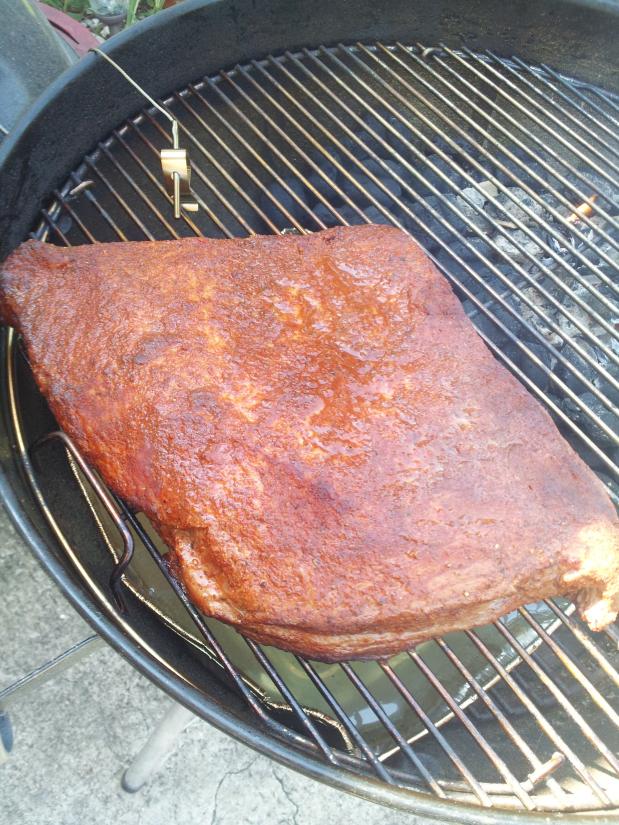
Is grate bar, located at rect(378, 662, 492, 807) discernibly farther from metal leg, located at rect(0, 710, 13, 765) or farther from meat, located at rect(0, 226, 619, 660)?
metal leg, located at rect(0, 710, 13, 765)

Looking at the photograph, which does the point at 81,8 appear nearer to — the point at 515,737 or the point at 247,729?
the point at 247,729

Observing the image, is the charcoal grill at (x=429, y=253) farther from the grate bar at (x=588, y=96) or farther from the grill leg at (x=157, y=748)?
the grill leg at (x=157, y=748)

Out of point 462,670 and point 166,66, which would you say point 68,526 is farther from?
point 166,66

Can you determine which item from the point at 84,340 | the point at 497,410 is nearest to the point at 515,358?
the point at 497,410

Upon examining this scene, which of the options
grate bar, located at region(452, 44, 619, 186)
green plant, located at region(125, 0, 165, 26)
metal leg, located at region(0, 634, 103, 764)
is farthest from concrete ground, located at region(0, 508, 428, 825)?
green plant, located at region(125, 0, 165, 26)

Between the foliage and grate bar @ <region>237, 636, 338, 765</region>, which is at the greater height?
the foliage

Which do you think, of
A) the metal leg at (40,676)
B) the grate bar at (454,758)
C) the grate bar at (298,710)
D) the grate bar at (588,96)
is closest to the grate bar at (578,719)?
the grate bar at (454,758)
